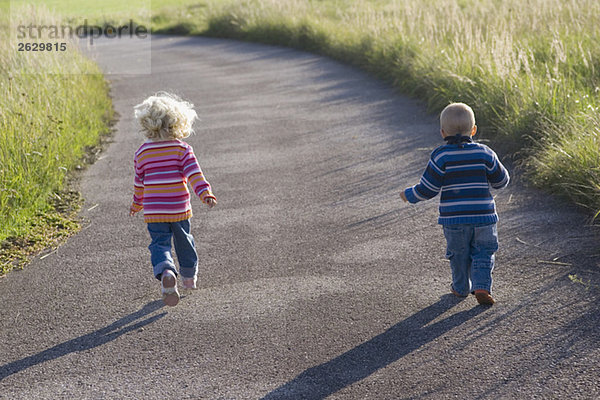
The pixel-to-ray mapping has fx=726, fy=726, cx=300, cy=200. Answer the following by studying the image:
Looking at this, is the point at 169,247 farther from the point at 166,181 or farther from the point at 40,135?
the point at 40,135

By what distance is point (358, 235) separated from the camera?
20.5ft

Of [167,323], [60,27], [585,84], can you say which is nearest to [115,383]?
[167,323]

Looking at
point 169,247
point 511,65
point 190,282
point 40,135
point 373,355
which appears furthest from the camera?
point 511,65

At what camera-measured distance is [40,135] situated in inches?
334

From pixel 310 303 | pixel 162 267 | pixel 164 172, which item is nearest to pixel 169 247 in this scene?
pixel 162 267

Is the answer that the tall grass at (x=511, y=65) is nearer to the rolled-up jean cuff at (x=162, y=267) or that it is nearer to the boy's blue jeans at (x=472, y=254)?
the boy's blue jeans at (x=472, y=254)

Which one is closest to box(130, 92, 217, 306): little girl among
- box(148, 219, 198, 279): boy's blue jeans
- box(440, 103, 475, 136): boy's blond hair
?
box(148, 219, 198, 279): boy's blue jeans

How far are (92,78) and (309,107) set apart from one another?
478 centimetres

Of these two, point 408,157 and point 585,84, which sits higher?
point 585,84

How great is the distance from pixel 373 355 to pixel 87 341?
184cm

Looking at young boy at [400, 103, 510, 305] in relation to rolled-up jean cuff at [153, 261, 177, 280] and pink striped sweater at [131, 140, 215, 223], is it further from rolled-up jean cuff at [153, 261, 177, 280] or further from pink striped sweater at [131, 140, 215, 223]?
rolled-up jean cuff at [153, 261, 177, 280]

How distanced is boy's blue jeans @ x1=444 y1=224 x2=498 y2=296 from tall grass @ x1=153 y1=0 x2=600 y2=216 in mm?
1693

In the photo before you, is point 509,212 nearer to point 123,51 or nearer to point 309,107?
point 309,107

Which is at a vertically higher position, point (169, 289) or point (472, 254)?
point (472, 254)
